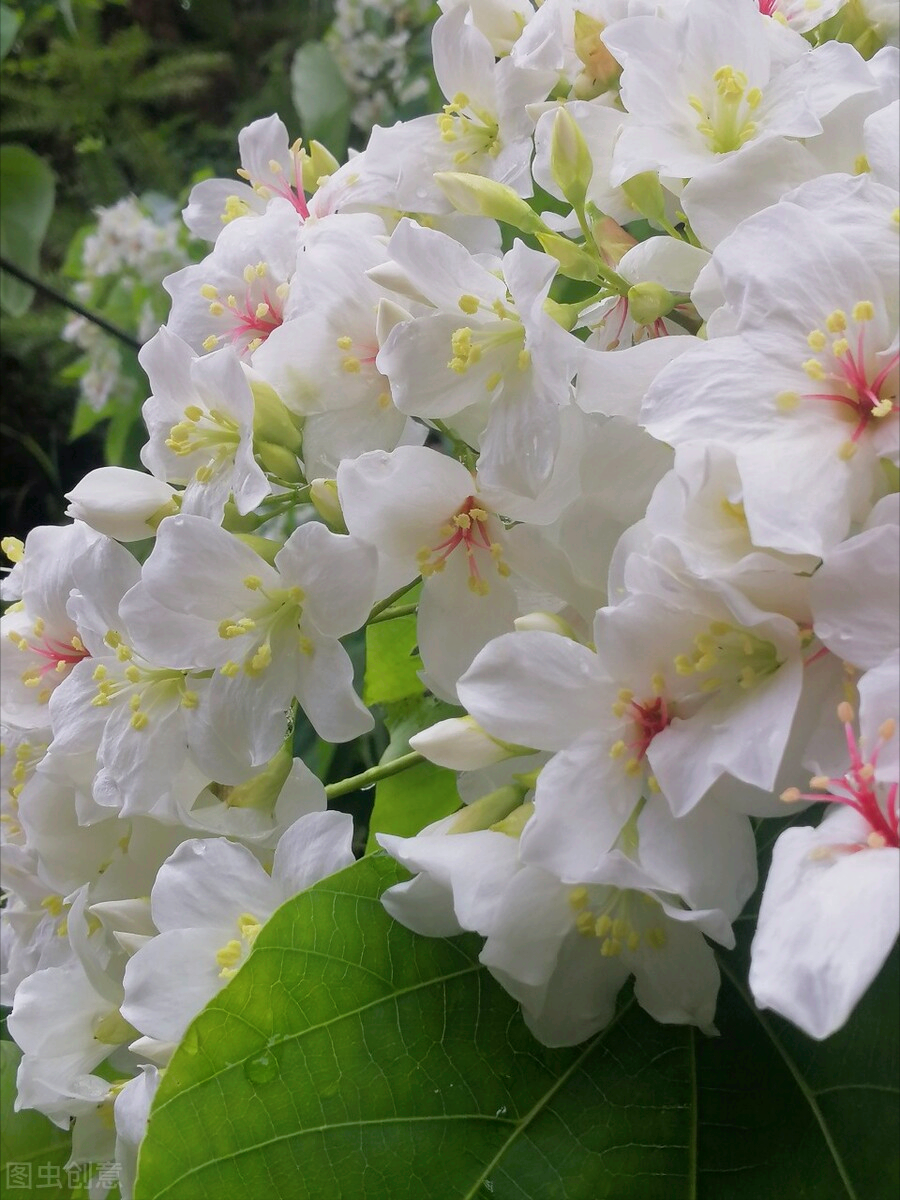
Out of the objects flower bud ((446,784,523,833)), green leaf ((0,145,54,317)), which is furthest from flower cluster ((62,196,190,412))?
flower bud ((446,784,523,833))

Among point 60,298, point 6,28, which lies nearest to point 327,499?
point 60,298

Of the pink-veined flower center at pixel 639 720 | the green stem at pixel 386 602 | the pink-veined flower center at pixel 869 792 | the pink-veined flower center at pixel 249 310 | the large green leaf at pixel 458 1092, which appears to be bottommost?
the large green leaf at pixel 458 1092

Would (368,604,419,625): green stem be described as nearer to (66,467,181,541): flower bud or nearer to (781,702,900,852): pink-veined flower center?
(66,467,181,541): flower bud

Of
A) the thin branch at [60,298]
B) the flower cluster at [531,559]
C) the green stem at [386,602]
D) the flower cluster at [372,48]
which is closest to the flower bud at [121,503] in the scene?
the flower cluster at [531,559]

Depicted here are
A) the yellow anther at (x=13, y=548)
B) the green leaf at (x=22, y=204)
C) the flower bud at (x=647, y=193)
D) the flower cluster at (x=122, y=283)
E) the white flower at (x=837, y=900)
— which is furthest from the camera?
the flower cluster at (x=122, y=283)

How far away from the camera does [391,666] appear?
0.70m

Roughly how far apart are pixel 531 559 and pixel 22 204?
1.13 metres

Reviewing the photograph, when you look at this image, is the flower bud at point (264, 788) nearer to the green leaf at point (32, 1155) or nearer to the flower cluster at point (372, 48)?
the green leaf at point (32, 1155)

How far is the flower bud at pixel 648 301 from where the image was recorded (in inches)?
17.7

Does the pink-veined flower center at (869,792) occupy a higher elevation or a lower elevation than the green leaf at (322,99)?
higher

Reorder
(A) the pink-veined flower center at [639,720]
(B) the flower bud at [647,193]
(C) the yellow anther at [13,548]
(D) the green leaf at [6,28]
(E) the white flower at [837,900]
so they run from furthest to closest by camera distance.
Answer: (D) the green leaf at [6,28], (C) the yellow anther at [13,548], (B) the flower bud at [647,193], (A) the pink-veined flower center at [639,720], (E) the white flower at [837,900]

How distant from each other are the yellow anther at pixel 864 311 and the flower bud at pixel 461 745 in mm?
188

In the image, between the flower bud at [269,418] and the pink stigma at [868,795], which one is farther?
the flower bud at [269,418]

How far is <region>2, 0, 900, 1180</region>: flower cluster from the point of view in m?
0.35
